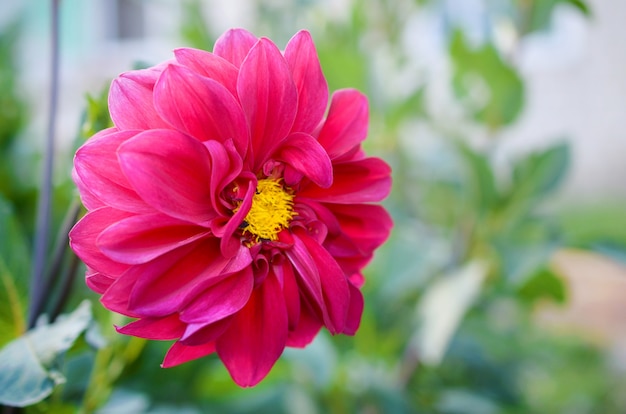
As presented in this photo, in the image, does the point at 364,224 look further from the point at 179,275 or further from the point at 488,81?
the point at 488,81

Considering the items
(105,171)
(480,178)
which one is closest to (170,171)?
(105,171)

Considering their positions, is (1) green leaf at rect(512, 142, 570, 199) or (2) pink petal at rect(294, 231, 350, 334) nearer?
(2) pink petal at rect(294, 231, 350, 334)

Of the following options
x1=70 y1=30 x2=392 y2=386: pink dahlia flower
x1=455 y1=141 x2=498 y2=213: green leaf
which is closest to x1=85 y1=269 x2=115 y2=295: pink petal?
x1=70 y1=30 x2=392 y2=386: pink dahlia flower

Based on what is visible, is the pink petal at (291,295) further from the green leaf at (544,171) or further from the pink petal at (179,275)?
the green leaf at (544,171)

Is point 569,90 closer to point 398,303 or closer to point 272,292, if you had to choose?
point 398,303

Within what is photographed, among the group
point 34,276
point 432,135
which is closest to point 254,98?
point 34,276

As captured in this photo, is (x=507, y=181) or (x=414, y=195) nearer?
(x=507, y=181)

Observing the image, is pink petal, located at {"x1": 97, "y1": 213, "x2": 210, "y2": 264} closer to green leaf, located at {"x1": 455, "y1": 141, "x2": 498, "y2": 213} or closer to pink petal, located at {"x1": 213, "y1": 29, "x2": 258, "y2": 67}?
pink petal, located at {"x1": 213, "y1": 29, "x2": 258, "y2": 67}
